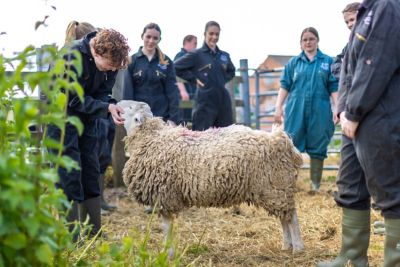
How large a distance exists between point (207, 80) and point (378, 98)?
13.8 ft

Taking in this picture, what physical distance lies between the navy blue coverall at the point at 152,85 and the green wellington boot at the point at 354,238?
3.05 metres

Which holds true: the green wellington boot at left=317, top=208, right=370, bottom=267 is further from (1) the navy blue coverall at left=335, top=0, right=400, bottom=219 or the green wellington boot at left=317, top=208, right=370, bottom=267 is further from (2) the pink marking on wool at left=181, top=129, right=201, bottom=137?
(2) the pink marking on wool at left=181, top=129, right=201, bottom=137

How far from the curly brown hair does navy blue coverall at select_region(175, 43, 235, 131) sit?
304 centimetres

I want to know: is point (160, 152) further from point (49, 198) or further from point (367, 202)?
point (49, 198)

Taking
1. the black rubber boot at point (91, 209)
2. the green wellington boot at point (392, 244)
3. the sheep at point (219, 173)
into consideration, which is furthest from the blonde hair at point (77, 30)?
the green wellington boot at point (392, 244)

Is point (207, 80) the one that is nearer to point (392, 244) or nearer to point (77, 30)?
point (77, 30)

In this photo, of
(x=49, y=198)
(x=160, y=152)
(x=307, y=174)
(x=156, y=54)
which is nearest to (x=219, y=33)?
(x=156, y=54)

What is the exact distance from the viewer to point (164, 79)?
247 inches

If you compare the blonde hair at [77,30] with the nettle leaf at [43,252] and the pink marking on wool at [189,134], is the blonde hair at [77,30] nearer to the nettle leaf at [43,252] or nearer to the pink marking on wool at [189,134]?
the pink marking on wool at [189,134]

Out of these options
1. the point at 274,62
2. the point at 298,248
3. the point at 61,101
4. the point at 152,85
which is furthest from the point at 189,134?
the point at 274,62

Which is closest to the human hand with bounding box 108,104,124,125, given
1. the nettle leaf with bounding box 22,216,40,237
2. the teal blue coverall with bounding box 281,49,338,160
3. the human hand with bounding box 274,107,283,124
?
the nettle leaf with bounding box 22,216,40,237

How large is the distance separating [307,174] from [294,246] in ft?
18.9

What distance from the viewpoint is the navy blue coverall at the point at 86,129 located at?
13.5ft

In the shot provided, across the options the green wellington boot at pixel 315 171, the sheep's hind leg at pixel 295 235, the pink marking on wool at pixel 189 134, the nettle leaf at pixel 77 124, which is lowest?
the green wellington boot at pixel 315 171
